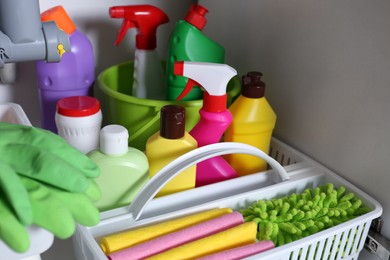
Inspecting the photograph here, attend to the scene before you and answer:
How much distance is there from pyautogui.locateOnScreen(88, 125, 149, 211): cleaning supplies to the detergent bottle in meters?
0.09

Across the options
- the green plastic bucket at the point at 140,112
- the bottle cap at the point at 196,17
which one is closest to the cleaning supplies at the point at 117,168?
the green plastic bucket at the point at 140,112

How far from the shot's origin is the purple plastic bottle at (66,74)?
657 mm

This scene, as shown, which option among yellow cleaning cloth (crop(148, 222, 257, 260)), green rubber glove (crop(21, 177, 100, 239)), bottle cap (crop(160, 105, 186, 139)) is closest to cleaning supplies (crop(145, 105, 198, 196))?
bottle cap (crop(160, 105, 186, 139))

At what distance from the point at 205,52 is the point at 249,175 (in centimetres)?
20

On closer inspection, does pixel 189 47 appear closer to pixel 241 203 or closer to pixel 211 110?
pixel 211 110

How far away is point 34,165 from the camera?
340 millimetres

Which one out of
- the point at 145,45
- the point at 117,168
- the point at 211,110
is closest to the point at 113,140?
the point at 117,168

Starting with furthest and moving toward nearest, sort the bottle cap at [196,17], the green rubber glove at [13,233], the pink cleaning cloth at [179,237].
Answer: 1. the bottle cap at [196,17]
2. the pink cleaning cloth at [179,237]
3. the green rubber glove at [13,233]

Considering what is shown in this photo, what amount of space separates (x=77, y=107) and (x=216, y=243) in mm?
248

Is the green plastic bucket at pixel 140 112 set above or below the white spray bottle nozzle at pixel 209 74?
below

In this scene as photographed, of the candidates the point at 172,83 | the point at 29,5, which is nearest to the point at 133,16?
the point at 172,83

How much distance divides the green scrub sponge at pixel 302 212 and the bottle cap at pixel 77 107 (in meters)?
0.23

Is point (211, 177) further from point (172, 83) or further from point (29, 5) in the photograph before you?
point (29, 5)

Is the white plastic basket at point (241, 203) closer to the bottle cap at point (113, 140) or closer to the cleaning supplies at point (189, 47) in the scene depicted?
the bottle cap at point (113, 140)
